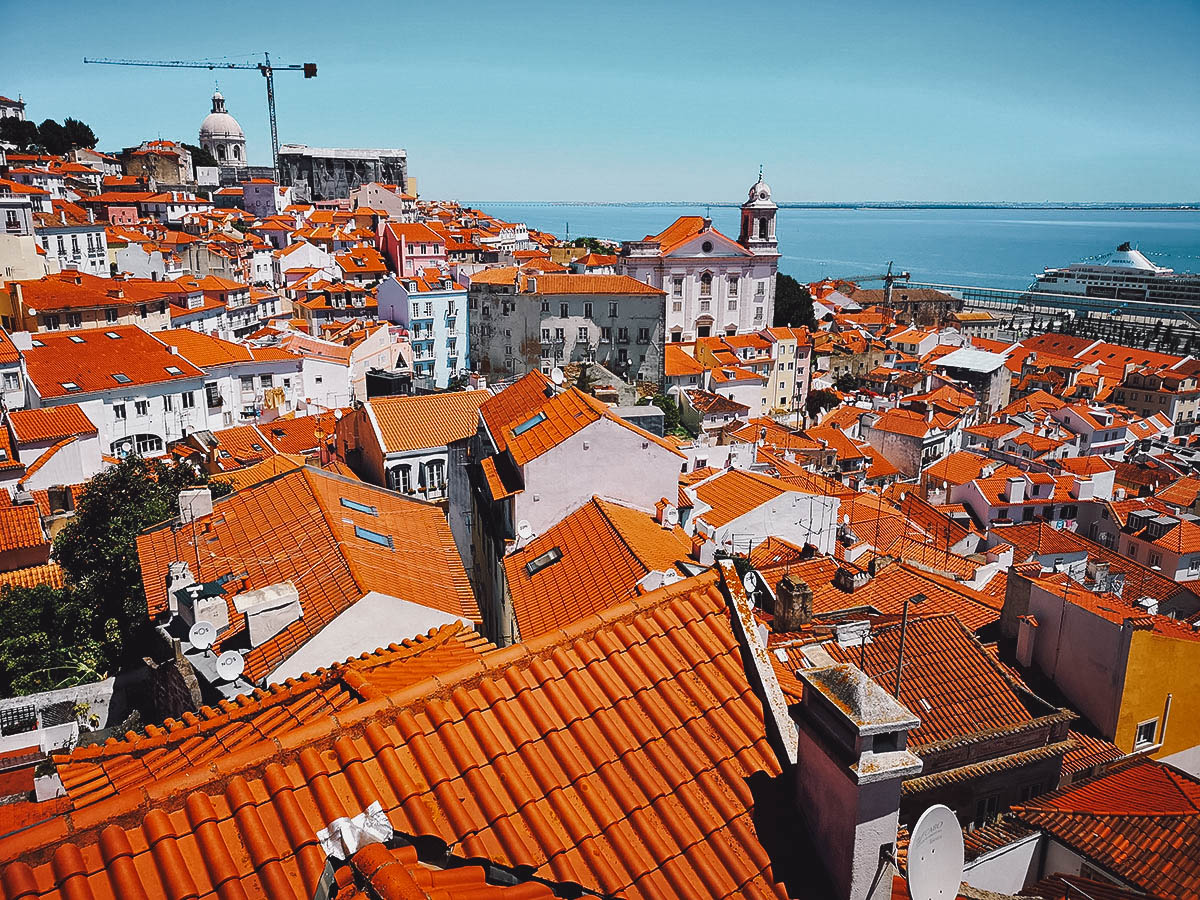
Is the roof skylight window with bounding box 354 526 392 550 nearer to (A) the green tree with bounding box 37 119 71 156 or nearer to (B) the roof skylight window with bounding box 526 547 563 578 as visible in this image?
(B) the roof skylight window with bounding box 526 547 563 578

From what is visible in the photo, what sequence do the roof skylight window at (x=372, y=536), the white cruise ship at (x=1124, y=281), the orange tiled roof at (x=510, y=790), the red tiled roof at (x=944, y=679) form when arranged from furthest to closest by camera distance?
the white cruise ship at (x=1124, y=281) < the roof skylight window at (x=372, y=536) < the red tiled roof at (x=944, y=679) < the orange tiled roof at (x=510, y=790)

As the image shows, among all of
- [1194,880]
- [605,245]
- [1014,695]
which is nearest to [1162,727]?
[1014,695]

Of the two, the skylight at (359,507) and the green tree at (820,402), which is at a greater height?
the skylight at (359,507)

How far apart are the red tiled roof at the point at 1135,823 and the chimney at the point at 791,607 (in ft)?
10.1

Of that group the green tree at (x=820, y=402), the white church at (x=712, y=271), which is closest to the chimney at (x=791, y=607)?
the white church at (x=712, y=271)

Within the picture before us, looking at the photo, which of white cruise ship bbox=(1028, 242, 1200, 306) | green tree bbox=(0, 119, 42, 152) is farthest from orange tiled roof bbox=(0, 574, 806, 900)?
white cruise ship bbox=(1028, 242, 1200, 306)

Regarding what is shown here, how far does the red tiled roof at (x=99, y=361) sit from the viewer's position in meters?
25.9

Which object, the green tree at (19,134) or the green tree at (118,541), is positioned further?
the green tree at (19,134)

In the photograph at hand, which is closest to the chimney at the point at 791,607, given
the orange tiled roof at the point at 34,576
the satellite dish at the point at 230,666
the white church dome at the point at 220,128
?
the satellite dish at the point at 230,666

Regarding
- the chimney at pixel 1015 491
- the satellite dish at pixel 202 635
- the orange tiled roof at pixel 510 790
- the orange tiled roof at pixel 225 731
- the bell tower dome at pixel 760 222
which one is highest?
the bell tower dome at pixel 760 222

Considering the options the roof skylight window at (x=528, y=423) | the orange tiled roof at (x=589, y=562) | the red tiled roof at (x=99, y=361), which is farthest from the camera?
the red tiled roof at (x=99, y=361)

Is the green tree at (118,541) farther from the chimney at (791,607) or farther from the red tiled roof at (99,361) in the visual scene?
the red tiled roof at (99,361)

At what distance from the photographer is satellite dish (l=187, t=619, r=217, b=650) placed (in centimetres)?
868

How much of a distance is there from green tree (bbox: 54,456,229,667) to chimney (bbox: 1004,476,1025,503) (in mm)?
25843
